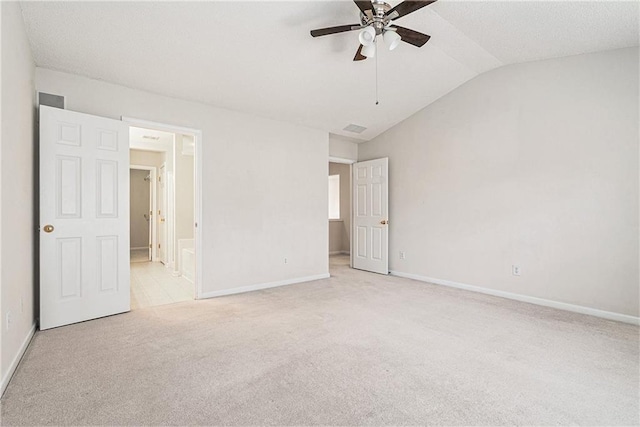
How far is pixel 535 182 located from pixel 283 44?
3.38 metres

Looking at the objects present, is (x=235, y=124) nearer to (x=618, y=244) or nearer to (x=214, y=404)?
(x=214, y=404)

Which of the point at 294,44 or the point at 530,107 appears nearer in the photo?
the point at 294,44

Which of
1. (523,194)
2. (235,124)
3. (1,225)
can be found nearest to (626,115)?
(523,194)

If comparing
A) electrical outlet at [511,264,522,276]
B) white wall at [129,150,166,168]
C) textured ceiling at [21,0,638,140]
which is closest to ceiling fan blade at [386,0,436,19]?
textured ceiling at [21,0,638,140]

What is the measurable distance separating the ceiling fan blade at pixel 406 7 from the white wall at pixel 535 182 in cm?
251

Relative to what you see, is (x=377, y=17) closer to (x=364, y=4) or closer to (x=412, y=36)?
(x=364, y=4)

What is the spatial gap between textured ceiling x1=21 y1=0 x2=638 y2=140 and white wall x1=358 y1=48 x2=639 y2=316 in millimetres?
368

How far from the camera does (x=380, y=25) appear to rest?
8.55 ft

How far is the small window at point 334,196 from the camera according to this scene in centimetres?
870

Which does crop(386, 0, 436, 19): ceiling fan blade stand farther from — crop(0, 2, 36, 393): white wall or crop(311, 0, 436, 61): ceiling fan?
crop(0, 2, 36, 393): white wall

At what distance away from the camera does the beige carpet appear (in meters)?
1.79

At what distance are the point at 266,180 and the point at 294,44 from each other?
1.94 meters

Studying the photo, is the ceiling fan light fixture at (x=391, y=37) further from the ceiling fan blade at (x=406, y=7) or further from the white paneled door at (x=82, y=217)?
the white paneled door at (x=82, y=217)

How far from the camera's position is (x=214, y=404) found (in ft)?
6.10
